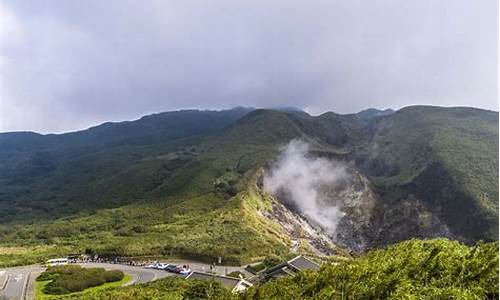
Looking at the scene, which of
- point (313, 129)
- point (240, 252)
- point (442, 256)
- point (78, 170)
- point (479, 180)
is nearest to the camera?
point (442, 256)

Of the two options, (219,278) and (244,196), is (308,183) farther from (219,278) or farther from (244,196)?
(219,278)

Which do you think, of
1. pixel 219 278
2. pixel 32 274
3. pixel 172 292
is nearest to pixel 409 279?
pixel 172 292

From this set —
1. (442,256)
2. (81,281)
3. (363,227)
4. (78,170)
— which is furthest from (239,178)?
(442,256)

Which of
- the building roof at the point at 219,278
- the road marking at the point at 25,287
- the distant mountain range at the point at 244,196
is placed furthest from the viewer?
the distant mountain range at the point at 244,196

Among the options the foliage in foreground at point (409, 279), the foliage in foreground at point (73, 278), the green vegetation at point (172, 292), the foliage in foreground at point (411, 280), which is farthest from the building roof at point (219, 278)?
the foliage in foreground at point (411, 280)

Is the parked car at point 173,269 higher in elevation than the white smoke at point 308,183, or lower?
lower

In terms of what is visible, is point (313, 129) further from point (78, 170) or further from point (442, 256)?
point (442, 256)

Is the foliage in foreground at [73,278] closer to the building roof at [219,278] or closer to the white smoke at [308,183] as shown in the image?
the building roof at [219,278]
